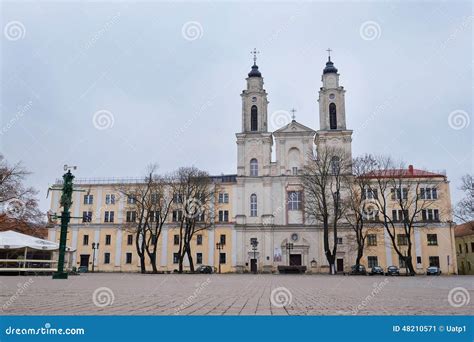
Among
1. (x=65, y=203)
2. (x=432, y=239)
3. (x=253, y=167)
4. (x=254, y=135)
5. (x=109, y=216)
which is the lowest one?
(x=65, y=203)

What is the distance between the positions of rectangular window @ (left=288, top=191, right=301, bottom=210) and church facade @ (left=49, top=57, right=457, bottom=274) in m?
0.13

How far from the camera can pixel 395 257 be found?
55.0m

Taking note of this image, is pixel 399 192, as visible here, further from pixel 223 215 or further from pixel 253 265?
pixel 223 215

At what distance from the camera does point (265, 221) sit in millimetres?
56281

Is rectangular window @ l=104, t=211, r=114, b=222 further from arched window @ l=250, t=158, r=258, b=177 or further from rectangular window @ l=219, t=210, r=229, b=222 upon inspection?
arched window @ l=250, t=158, r=258, b=177

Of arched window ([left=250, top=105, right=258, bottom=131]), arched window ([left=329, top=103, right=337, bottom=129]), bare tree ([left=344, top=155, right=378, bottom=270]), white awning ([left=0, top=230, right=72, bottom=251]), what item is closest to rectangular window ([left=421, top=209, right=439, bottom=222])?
bare tree ([left=344, top=155, right=378, bottom=270])

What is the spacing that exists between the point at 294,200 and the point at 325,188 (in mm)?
8282

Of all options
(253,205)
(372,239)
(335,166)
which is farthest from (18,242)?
(372,239)

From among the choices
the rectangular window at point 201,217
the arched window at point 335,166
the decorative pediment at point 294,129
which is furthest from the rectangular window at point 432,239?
the rectangular window at point 201,217

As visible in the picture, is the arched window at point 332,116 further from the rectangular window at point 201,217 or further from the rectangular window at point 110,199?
the rectangular window at point 110,199

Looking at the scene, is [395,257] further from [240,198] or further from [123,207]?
[123,207]

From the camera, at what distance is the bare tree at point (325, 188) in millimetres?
46531
